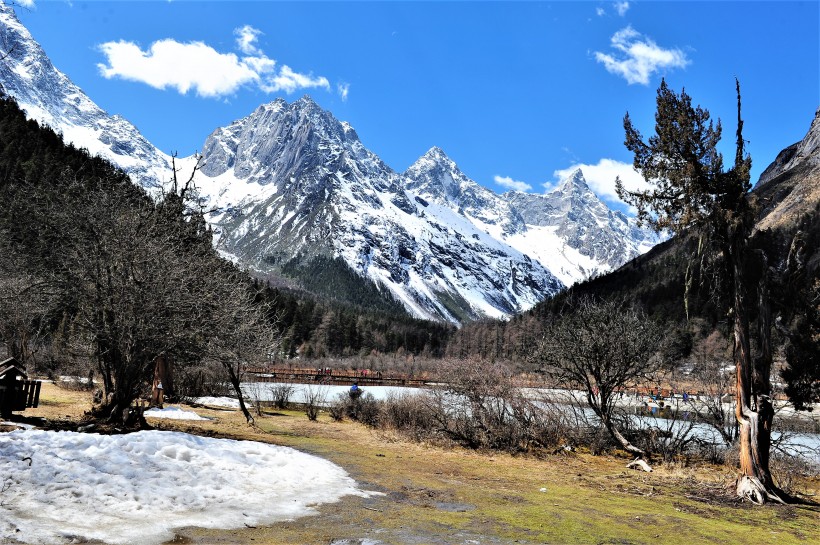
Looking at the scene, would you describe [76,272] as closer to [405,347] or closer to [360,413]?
[360,413]

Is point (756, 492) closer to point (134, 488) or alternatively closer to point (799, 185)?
point (134, 488)

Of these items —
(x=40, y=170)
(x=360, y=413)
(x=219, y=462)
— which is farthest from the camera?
(x=40, y=170)

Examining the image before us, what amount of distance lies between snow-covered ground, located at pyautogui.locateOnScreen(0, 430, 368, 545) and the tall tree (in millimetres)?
9695

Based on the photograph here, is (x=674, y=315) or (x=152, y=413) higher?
(x=674, y=315)

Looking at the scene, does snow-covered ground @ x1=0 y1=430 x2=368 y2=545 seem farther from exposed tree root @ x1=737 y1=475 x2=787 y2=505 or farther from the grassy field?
exposed tree root @ x1=737 y1=475 x2=787 y2=505

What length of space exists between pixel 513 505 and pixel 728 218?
9.08 meters

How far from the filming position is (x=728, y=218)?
14125mm

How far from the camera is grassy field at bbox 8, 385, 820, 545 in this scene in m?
8.35

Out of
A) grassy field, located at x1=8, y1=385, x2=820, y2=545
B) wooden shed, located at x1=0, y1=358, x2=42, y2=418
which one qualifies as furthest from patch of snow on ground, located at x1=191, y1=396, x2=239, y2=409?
wooden shed, located at x1=0, y1=358, x2=42, y2=418

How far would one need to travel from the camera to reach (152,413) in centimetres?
2227

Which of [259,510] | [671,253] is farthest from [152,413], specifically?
[671,253]

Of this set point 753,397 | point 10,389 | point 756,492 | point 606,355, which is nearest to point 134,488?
point 10,389

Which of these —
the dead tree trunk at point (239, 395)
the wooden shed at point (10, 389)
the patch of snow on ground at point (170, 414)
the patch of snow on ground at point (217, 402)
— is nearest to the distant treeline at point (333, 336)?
the patch of snow on ground at point (217, 402)

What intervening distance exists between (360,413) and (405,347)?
156 m
